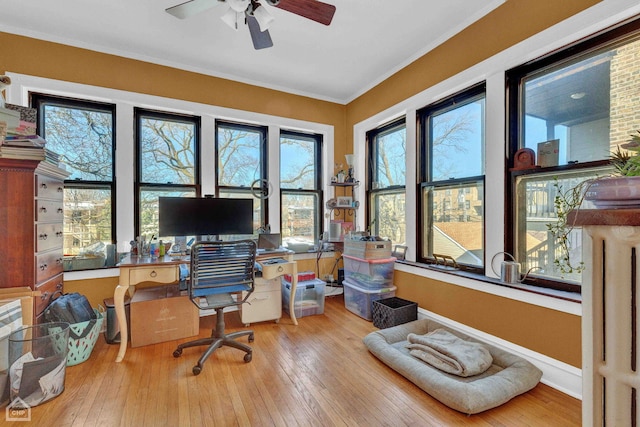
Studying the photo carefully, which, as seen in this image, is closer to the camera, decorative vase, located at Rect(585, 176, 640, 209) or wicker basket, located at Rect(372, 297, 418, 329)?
decorative vase, located at Rect(585, 176, 640, 209)

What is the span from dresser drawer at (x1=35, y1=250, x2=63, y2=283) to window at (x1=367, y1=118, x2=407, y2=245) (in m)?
3.29

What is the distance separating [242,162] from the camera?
3562mm

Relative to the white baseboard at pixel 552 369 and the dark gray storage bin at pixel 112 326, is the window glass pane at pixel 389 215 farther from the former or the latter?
the dark gray storage bin at pixel 112 326

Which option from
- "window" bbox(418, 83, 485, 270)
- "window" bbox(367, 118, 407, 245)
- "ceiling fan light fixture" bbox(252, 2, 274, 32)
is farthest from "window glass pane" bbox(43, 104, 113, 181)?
"window" bbox(418, 83, 485, 270)

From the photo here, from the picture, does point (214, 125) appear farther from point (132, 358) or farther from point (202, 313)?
point (132, 358)

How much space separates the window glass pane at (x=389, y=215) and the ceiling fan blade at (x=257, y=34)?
7.02 ft

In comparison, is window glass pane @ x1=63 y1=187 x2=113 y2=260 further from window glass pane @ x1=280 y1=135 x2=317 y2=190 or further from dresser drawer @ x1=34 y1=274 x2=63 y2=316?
window glass pane @ x1=280 y1=135 x2=317 y2=190

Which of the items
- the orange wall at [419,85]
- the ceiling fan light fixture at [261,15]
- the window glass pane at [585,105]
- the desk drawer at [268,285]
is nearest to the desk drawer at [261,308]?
the desk drawer at [268,285]

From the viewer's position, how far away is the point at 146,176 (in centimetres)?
306

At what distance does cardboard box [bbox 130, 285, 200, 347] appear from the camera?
2455 millimetres

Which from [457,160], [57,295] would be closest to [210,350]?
[57,295]

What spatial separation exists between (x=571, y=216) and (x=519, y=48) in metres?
1.94

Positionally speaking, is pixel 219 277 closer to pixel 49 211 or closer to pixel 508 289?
pixel 49 211

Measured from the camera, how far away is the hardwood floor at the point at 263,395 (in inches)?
63.0
